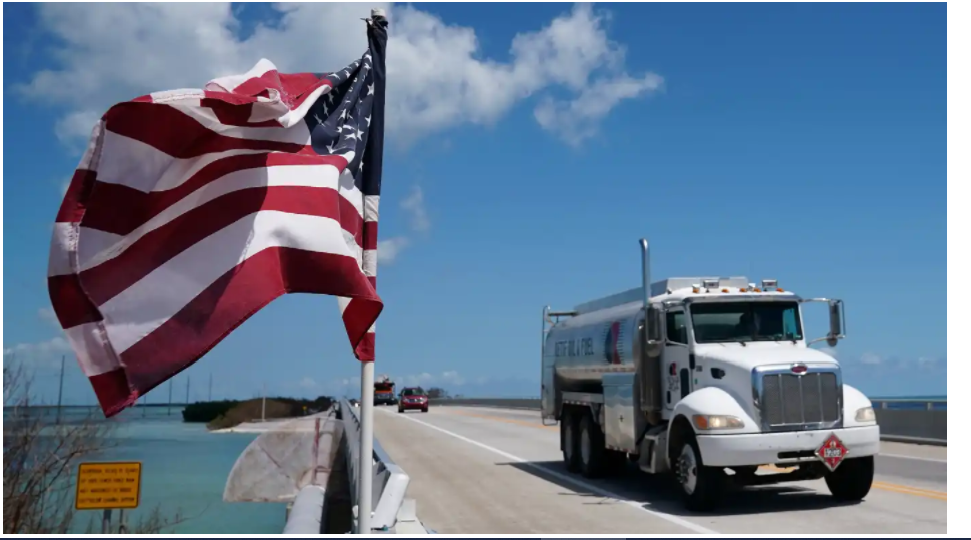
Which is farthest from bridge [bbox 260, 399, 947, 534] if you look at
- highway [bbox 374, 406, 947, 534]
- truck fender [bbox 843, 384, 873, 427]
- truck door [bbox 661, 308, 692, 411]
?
truck door [bbox 661, 308, 692, 411]

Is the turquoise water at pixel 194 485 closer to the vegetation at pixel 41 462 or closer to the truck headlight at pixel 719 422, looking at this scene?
the vegetation at pixel 41 462

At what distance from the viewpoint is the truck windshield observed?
13555mm

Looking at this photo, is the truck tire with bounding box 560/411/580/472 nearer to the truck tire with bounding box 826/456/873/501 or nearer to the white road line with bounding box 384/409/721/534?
the white road line with bounding box 384/409/721/534

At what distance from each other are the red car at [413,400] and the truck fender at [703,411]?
50.4 metres

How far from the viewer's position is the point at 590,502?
13.8m

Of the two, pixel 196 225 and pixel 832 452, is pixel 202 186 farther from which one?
pixel 832 452

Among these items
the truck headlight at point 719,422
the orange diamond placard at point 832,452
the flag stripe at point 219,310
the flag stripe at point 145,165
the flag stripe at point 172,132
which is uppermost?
the flag stripe at point 172,132

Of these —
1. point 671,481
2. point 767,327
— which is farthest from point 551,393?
point 767,327

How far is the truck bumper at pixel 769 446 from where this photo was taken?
11.9 m

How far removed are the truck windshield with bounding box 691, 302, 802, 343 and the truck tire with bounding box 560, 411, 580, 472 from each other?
5.14 m

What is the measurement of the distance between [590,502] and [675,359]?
2.56 m

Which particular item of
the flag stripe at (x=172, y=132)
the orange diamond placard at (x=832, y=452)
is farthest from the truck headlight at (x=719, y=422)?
the flag stripe at (x=172, y=132)

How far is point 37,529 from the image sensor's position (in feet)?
59.5

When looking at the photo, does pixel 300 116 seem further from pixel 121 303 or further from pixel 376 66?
pixel 121 303
